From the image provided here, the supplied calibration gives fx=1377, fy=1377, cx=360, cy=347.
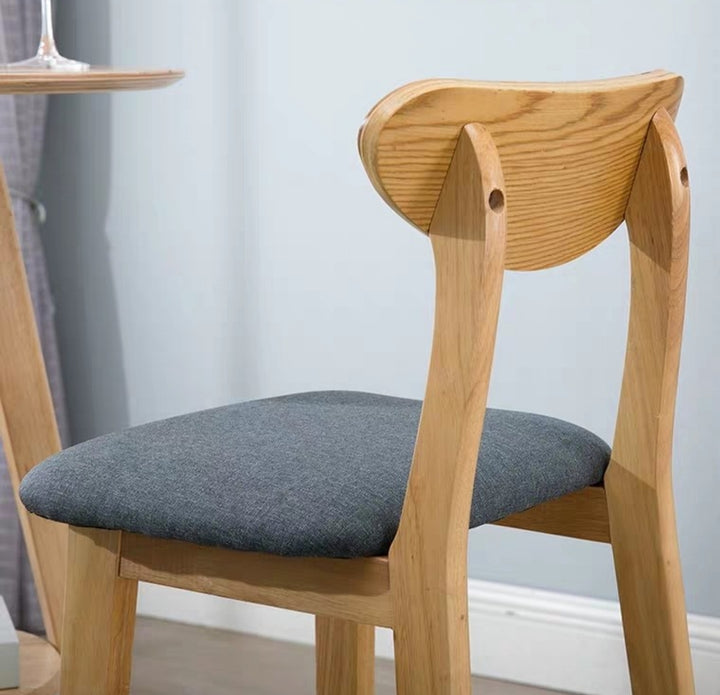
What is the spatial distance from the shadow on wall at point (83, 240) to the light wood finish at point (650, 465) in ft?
4.20

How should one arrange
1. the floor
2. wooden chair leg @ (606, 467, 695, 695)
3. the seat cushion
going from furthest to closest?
the floor < wooden chair leg @ (606, 467, 695, 695) < the seat cushion

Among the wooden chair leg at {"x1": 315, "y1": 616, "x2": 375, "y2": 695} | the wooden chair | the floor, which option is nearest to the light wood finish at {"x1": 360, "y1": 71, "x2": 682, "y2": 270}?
the wooden chair

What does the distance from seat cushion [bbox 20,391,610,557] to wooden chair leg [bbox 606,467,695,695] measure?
0.15 feet

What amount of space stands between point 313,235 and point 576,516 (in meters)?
0.93

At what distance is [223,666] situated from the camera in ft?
7.30

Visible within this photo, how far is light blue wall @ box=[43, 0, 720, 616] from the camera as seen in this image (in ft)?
6.48

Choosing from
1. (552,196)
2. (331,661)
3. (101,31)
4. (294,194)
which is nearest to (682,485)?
(331,661)

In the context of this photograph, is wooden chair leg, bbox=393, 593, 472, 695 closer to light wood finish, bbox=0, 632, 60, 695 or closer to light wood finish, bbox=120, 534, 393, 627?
light wood finish, bbox=120, 534, 393, 627

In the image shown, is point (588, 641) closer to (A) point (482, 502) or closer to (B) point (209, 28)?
(A) point (482, 502)

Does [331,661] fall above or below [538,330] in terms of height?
below

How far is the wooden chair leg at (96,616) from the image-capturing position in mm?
1246

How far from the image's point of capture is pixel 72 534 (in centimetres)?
126

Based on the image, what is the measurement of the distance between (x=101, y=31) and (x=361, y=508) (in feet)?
4.92

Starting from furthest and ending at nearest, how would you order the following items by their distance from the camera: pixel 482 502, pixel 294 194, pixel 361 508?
pixel 294 194, pixel 482 502, pixel 361 508
